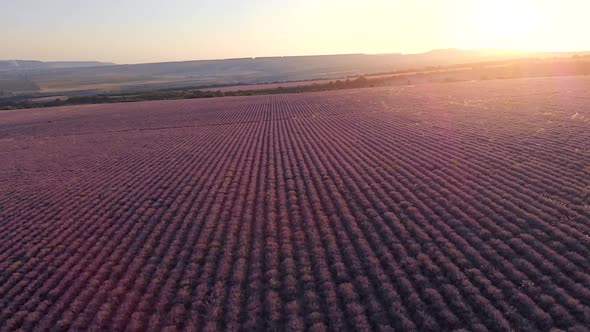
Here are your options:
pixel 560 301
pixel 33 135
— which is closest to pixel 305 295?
pixel 560 301

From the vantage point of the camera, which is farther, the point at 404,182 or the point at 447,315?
the point at 404,182

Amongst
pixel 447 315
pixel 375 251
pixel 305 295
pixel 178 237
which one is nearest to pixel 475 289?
pixel 447 315

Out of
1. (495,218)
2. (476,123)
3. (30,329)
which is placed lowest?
(30,329)

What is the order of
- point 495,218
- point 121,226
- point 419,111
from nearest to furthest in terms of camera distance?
point 495,218, point 121,226, point 419,111

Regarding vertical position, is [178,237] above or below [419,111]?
below

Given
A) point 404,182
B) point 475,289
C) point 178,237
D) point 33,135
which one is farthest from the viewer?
point 33,135

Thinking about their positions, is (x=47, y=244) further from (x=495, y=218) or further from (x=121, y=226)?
(x=495, y=218)
